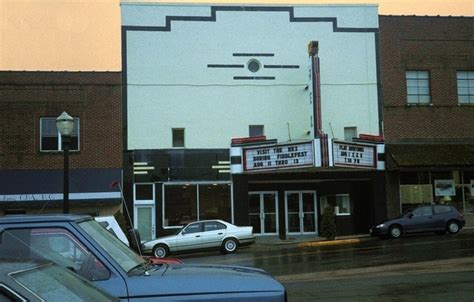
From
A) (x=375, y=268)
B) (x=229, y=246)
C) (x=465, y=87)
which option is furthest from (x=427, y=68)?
(x=375, y=268)

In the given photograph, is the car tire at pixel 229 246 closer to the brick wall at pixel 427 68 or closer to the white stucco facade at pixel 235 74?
the white stucco facade at pixel 235 74

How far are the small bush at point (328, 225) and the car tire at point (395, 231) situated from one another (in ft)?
7.96

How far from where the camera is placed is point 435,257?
56.6 ft

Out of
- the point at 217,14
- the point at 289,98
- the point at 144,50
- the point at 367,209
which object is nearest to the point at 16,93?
the point at 144,50

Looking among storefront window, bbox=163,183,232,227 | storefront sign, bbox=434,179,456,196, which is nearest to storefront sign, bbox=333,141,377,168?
storefront sign, bbox=434,179,456,196

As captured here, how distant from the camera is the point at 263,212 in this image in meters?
28.4

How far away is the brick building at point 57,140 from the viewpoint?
2605cm

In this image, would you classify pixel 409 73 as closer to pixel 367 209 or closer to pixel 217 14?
pixel 367 209

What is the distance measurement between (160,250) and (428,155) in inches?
527

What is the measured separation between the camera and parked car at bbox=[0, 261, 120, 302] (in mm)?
2875

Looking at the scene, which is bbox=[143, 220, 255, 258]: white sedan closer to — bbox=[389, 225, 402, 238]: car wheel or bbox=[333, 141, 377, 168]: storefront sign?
bbox=[333, 141, 377, 168]: storefront sign

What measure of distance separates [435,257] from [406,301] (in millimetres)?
7592

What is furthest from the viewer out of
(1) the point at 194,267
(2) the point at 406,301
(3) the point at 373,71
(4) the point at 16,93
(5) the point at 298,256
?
(3) the point at 373,71

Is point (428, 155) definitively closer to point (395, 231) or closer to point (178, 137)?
point (395, 231)
